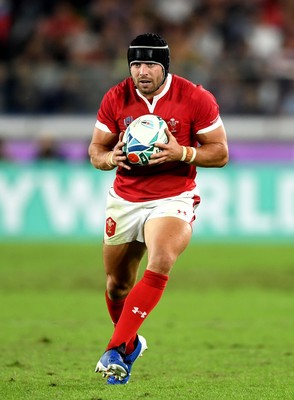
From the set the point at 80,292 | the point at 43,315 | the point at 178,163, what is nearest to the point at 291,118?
the point at 80,292

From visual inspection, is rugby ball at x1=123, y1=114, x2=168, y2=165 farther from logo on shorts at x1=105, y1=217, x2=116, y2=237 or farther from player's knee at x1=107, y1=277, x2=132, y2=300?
player's knee at x1=107, y1=277, x2=132, y2=300

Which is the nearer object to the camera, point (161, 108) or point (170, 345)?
point (161, 108)

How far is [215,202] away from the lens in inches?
701

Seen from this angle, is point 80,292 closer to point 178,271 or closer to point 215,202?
point 178,271

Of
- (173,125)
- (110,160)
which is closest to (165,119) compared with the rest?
(173,125)

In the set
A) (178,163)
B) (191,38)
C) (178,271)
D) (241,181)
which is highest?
(191,38)

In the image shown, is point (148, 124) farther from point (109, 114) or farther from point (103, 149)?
point (103, 149)

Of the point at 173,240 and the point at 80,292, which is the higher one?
the point at 173,240

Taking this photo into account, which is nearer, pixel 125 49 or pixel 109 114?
pixel 109 114

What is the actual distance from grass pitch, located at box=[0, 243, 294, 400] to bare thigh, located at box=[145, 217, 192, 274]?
0.87 m

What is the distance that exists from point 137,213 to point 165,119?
0.74 m

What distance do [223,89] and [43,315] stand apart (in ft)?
27.7

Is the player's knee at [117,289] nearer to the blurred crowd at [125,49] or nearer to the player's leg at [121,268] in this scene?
the player's leg at [121,268]

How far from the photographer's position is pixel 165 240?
7.11 metres
